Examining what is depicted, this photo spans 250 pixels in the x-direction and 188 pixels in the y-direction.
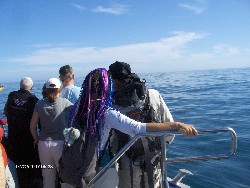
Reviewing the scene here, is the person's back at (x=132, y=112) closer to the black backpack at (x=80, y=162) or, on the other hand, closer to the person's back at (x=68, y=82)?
the black backpack at (x=80, y=162)

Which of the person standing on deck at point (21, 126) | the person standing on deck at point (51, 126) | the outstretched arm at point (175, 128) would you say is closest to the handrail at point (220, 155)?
the outstretched arm at point (175, 128)

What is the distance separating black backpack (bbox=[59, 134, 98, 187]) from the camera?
229 cm

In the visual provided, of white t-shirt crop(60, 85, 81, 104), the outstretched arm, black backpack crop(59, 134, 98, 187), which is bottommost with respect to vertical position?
black backpack crop(59, 134, 98, 187)

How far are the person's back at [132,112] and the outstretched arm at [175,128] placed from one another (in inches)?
13.2

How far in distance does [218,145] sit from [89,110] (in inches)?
293

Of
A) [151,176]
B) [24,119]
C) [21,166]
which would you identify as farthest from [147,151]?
[21,166]

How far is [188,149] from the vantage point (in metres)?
8.93

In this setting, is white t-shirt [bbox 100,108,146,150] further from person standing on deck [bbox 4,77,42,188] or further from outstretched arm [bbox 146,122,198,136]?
person standing on deck [bbox 4,77,42,188]

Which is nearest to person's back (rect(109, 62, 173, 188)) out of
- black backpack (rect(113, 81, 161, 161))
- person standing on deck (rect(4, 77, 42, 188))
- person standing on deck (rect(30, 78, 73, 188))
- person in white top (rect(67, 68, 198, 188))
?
black backpack (rect(113, 81, 161, 161))

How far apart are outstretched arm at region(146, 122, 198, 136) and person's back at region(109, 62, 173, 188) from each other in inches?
13.2

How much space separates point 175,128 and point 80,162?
32.2 inches

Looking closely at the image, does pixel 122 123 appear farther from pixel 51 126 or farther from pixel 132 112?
pixel 51 126

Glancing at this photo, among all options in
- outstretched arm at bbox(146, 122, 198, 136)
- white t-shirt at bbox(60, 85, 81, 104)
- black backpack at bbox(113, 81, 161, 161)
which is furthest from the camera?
white t-shirt at bbox(60, 85, 81, 104)

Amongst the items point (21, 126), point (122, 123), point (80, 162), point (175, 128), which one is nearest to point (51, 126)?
point (21, 126)
